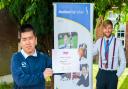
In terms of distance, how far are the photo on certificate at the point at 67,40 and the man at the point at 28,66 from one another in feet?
6.71

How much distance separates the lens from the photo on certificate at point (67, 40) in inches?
267

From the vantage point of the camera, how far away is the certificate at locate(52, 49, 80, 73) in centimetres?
538

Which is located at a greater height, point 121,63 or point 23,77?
point 23,77

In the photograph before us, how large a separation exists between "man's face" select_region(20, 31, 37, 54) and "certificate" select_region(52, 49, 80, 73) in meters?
0.72

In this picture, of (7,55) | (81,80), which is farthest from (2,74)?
(81,80)

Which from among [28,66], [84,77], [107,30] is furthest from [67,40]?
[28,66]

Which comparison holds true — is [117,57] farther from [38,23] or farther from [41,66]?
A: [41,66]

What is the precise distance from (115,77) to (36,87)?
3503mm

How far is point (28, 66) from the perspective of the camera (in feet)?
15.3

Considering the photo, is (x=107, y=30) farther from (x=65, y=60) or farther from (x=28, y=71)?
(x=28, y=71)

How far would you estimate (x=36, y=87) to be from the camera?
4695mm

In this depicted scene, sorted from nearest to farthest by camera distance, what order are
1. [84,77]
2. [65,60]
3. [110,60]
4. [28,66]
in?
[28,66], [65,60], [84,77], [110,60]

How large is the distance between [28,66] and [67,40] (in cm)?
220

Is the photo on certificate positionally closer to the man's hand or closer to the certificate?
the certificate
